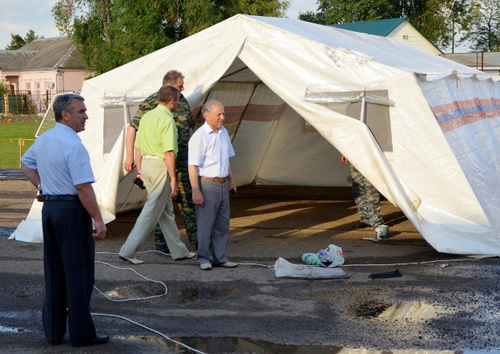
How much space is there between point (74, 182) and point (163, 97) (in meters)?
3.18

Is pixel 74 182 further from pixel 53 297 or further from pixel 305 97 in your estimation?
pixel 305 97

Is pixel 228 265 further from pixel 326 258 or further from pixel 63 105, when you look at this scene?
pixel 63 105

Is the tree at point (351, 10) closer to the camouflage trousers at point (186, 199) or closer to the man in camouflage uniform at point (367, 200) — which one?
the man in camouflage uniform at point (367, 200)

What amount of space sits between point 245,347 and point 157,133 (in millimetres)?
3250

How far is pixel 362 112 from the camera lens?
31.2ft

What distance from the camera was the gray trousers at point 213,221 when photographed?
828 cm

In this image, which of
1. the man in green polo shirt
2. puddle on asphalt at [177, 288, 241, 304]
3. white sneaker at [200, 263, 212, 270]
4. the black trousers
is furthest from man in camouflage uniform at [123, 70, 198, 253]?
the black trousers

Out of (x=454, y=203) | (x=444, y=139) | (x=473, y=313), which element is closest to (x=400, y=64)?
(x=444, y=139)

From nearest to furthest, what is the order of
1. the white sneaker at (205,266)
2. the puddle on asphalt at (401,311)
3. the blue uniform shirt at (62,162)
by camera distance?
the blue uniform shirt at (62,162), the puddle on asphalt at (401,311), the white sneaker at (205,266)

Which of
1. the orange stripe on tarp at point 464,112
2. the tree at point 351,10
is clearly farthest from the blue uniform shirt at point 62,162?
the tree at point 351,10

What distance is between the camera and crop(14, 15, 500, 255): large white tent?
9.23 metres

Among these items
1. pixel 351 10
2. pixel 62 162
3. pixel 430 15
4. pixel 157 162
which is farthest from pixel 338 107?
pixel 430 15

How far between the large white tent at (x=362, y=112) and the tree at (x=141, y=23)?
31.9m

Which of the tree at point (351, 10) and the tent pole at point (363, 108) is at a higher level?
the tree at point (351, 10)
